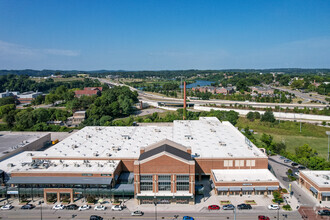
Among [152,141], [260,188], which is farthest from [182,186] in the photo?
[152,141]

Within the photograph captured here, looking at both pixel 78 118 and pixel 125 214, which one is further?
pixel 78 118

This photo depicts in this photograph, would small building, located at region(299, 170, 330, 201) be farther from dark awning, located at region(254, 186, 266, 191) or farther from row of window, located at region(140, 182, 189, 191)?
row of window, located at region(140, 182, 189, 191)

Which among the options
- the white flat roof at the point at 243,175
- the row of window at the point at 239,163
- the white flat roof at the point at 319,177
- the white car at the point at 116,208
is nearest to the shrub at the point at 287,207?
the white flat roof at the point at 243,175

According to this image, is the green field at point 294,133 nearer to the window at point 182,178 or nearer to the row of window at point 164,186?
the window at point 182,178

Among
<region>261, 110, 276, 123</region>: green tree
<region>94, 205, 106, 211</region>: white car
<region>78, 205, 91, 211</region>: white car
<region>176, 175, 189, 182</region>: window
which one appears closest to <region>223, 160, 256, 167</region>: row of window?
<region>176, 175, 189, 182</region>: window

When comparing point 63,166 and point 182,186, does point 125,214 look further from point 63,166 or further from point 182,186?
point 63,166

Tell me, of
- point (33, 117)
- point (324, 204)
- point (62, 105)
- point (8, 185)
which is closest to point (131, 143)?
point (8, 185)
